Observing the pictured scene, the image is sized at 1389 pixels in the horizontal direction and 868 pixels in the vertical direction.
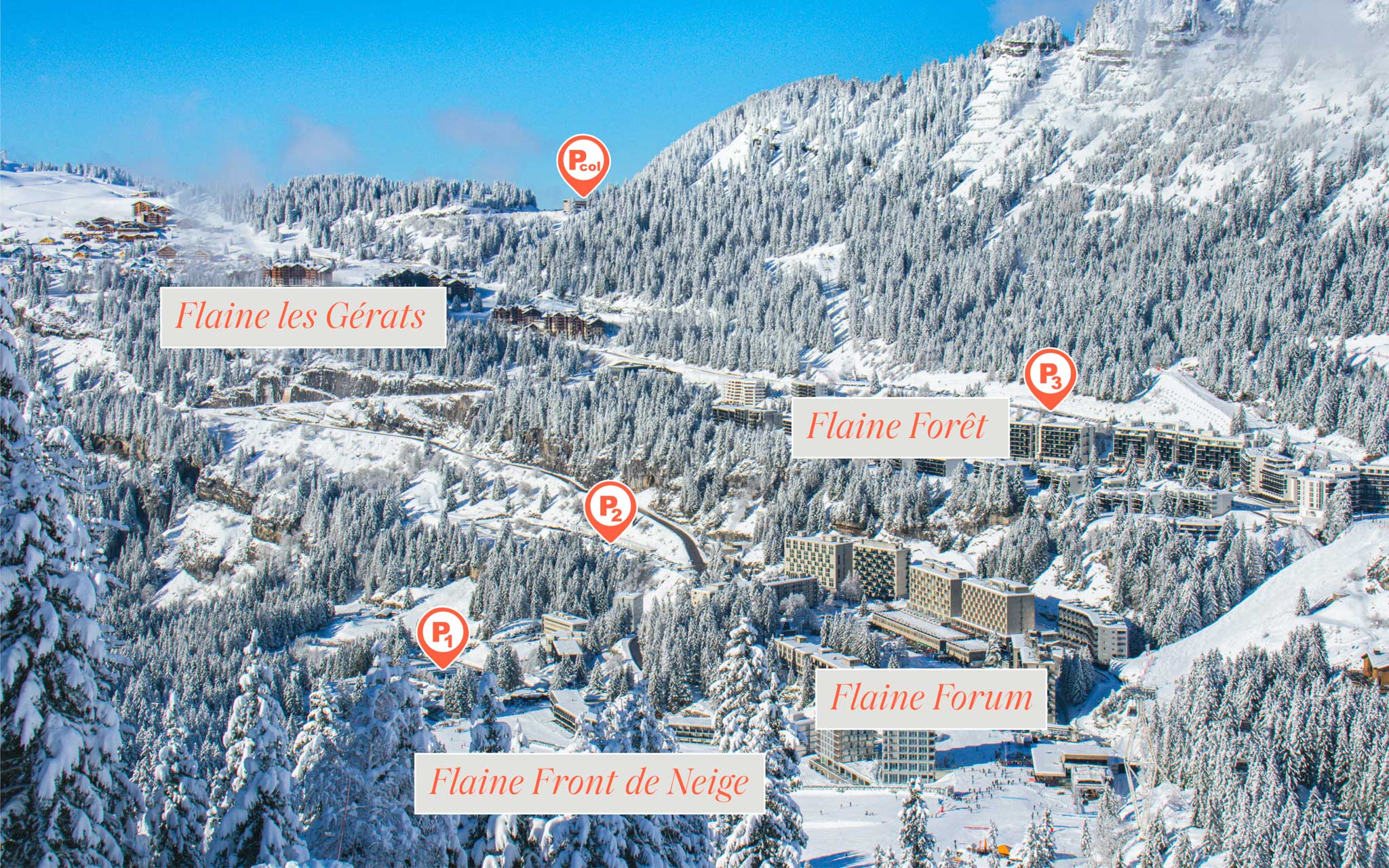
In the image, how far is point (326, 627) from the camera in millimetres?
76750

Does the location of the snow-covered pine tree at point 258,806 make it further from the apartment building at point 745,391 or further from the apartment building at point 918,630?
the apartment building at point 745,391

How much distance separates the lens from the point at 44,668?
36.8 feet

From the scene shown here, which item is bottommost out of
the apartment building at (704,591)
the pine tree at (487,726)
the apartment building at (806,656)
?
the apartment building at (806,656)

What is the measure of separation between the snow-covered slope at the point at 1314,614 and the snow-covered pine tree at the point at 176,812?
1986 inches

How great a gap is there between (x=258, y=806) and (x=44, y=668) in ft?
18.8

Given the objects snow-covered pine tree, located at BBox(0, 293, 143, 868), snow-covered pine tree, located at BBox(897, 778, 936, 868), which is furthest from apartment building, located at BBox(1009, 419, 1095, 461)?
snow-covered pine tree, located at BBox(0, 293, 143, 868)

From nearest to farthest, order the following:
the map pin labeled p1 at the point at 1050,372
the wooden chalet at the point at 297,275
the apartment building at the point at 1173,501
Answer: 1. the map pin labeled p1 at the point at 1050,372
2. the apartment building at the point at 1173,501
3. the wooden chalet at the point at 297,275

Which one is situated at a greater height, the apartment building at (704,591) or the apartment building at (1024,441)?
the apartment building at (1024,441)

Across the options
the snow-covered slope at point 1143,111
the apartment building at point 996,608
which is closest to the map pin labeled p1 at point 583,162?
the apartment building at point 996,608

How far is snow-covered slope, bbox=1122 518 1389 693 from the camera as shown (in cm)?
5469

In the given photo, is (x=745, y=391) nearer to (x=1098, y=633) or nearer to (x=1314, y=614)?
(x=1098, y=633)

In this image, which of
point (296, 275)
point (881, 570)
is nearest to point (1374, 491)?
point (881, 570)

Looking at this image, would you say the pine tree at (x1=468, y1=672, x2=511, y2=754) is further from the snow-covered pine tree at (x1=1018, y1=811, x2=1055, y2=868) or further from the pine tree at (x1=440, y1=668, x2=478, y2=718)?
the pine tree at (x1=440, y1=668, x2=478, y2=718)

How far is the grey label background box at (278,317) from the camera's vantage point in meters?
25.7
